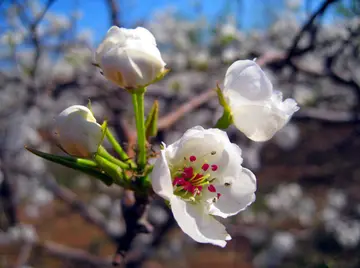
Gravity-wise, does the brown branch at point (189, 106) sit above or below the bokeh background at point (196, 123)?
above

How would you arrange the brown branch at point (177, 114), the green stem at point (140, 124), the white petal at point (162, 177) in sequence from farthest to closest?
the brown branch at point (177, 114) < the green stem at point (140, 124) < the white petal at point (162, 177)

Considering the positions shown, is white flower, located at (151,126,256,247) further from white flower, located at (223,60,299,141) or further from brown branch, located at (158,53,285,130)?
brown branch, located at (158,53,285,130)

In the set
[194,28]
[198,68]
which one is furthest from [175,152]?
[194,28]

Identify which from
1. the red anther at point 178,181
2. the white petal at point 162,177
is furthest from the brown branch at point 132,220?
the white petal at point 162,177

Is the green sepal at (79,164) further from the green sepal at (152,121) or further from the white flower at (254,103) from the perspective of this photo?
the white flower at (254,103)

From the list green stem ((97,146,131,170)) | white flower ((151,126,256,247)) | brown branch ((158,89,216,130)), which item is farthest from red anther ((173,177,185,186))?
brown branch ((158,89,216,130))

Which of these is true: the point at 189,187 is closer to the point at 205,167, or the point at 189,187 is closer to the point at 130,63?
the point at 205,167
